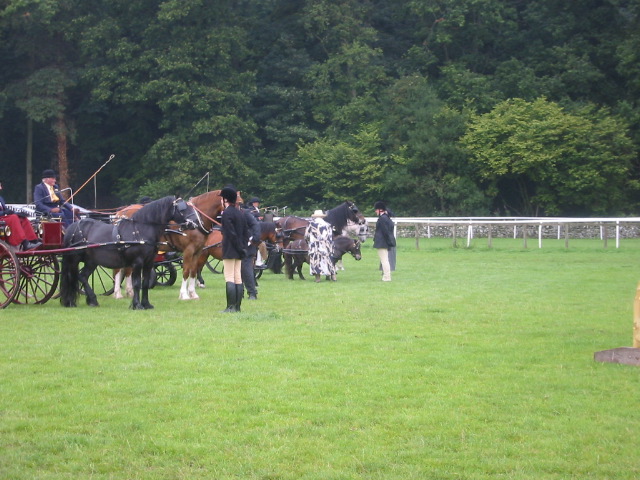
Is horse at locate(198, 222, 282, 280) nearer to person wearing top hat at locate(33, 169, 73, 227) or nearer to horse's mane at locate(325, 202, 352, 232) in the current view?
horse's mane at locate(325, 202, 352, 232)

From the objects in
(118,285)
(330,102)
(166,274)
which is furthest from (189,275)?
(330,102)

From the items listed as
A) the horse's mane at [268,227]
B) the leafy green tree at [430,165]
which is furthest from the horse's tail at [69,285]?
the leafy green tree at [430,165]

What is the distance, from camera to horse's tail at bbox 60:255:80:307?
578 inches

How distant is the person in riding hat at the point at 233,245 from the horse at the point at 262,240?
10.2ft

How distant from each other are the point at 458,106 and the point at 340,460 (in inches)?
1649

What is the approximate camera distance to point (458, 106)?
152 feet

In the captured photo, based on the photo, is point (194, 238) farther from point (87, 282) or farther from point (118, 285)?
point (87, 282)

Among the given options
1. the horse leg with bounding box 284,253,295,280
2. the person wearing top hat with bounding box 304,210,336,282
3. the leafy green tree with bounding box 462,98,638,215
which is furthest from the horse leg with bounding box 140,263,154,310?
the leafy green tree with bounding box 462,98,638,215

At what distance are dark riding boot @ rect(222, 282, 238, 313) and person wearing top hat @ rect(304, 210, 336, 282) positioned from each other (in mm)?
5833

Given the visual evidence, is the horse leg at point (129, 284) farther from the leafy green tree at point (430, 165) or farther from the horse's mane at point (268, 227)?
the leafy green tree at point (430, 165)

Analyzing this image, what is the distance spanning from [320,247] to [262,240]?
169 centimetres

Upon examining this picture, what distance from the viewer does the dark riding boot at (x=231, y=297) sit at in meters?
13.6

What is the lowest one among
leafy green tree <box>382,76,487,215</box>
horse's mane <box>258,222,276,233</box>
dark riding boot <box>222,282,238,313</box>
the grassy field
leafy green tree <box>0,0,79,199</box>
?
the grassy field

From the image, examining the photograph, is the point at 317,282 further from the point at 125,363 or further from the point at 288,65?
the point at 288,65
